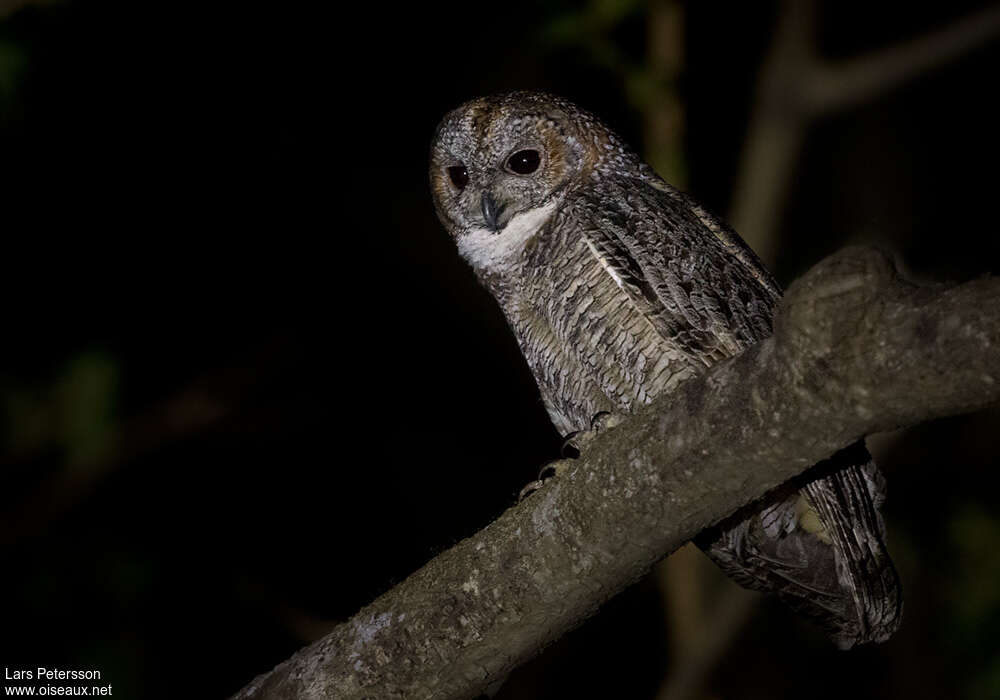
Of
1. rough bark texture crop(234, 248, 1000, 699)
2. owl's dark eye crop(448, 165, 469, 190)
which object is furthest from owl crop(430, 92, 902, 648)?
rough bark texture crop(234, 248, 1000, 699)

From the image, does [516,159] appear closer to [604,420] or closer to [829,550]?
[604,420]

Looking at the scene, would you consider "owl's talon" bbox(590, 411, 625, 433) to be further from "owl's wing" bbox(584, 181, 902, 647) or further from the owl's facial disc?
the owl's facial disc

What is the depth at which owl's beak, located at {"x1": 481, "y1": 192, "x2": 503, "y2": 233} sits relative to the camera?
3004mm

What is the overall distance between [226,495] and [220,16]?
8.90 ft

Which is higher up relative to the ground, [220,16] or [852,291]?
[220,16]

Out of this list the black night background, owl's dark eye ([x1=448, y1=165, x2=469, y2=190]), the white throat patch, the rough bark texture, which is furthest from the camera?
the black night background

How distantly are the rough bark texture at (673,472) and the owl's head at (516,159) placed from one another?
3.64ft

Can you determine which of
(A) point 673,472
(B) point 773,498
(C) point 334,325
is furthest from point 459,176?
(C) point 334,325

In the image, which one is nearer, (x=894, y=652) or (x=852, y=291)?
(x=852, y=291)

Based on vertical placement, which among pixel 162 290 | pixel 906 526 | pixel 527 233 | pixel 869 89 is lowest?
pixel 906 526

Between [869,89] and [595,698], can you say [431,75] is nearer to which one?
[869,89]

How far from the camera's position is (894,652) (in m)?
5.55

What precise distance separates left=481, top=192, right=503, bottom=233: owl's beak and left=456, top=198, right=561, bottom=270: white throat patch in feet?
0.07

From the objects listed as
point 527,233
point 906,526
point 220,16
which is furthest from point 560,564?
point 220,16
